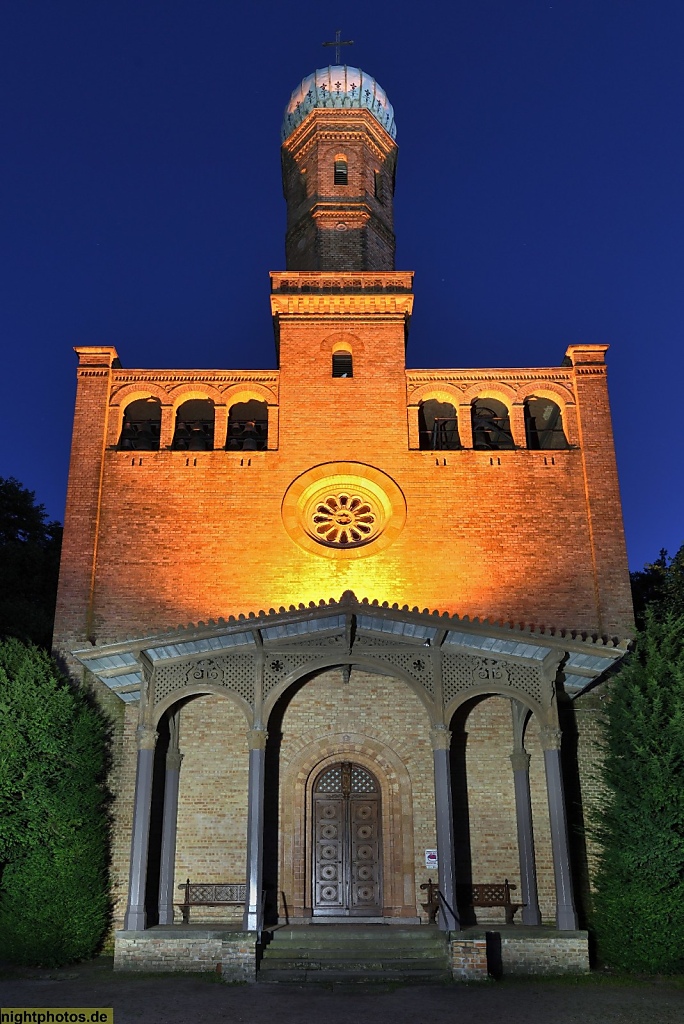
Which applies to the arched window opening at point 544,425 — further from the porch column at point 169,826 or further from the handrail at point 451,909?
the handrail at point 451,909

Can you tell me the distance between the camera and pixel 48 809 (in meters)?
14.0

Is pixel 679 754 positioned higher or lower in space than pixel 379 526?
lower

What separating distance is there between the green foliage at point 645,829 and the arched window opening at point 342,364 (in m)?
9.06

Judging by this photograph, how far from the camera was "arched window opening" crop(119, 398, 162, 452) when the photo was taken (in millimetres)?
18766

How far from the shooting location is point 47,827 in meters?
14.0

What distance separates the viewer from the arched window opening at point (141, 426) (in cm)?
1877

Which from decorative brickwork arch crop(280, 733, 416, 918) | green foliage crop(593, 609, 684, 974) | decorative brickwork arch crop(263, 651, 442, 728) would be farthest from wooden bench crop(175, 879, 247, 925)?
green foliage crop(593, 609, 684, 974)

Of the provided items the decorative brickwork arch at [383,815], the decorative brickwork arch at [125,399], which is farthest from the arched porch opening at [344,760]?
the decorative brickwork arch at [125,399]

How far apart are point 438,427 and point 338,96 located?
978cm

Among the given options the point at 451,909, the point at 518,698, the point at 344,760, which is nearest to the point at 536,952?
the point at 451,909

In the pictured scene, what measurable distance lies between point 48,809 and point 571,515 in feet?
34.9

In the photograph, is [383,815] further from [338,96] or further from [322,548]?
[338,96]

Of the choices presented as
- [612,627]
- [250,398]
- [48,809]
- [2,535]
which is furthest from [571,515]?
[2,535]

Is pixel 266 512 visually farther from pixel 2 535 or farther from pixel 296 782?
pixel 2 535
